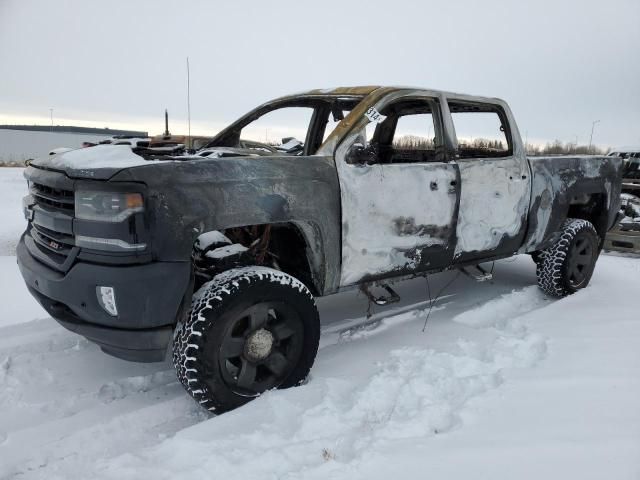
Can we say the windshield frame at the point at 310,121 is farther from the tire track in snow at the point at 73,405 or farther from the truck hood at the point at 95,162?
the tire track in snow at the point at 73,405

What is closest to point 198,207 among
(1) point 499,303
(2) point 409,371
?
(2) point 409,371

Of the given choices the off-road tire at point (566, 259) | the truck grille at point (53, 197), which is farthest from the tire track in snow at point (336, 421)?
the off-road tire at point (566, 259)

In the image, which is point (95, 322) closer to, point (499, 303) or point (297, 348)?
point (297, 348)

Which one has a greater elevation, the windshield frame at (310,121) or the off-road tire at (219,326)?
the windshield frame at (310,121)

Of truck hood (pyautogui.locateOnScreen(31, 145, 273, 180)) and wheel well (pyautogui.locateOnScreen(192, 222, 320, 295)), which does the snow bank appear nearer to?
truck hood (pyautogui.locateOnScreen(31, 145, 273, 180))

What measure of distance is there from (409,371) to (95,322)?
6.03ft

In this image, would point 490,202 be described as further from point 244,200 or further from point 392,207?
point 244,200

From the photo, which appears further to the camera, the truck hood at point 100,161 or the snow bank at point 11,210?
the snow bank at point 11,210

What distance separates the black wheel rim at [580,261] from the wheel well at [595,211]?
400 mm

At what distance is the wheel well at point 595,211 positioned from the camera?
5.25 metres

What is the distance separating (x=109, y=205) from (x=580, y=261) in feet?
14.8

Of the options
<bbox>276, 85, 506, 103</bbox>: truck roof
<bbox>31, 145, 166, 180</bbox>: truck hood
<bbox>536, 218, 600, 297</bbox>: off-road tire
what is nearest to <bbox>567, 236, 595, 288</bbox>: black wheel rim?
<bbox>536, 218, 600, 297</bbox>: off-road tire

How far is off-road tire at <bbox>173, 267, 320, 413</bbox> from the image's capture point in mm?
2512

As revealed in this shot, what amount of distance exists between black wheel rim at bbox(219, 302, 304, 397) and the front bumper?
1.14ft
